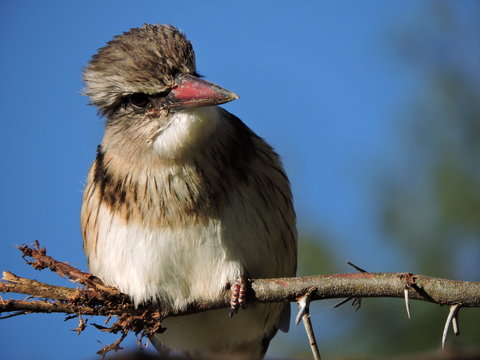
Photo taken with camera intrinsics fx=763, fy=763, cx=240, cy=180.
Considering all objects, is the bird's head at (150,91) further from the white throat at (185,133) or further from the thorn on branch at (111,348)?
the thorn on branch at (111,348)

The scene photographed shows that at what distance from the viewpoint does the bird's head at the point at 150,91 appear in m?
4.57

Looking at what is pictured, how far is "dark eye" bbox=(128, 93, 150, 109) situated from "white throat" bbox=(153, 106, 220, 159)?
0.80 ft

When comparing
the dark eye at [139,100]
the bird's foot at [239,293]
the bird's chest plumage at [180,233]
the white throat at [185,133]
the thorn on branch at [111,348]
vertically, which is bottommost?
the thorn on branch at [111,348]

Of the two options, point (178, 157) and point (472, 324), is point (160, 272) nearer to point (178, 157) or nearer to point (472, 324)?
point (178, 157)

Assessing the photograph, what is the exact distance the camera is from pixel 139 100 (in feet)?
15.8

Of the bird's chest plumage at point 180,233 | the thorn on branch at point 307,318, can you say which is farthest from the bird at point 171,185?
the thorn on branch at point 307,318

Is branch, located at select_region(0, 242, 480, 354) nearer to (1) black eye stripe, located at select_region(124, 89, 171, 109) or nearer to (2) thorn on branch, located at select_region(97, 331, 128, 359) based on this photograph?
(2) thorn on branch, located at select_region(97, 331, 128, 359)

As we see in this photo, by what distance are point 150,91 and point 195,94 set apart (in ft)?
1.15

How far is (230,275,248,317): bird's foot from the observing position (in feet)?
15.0

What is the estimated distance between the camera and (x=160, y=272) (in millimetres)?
4770

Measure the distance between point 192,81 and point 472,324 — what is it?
395 cm

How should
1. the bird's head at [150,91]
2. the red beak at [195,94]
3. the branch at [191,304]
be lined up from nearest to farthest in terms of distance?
the branch at [191,304] < the red beak at [195,94] < the bird's head at [150,91]

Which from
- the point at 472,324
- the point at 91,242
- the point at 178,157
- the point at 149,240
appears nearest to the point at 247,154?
the point at 178,157

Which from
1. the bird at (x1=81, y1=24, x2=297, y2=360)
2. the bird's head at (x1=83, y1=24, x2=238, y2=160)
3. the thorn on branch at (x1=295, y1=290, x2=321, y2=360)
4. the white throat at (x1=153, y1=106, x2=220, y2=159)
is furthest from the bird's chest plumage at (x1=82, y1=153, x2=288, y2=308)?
the thorn on branch at (x1=295, y1=290, x2=321, y2=360)
